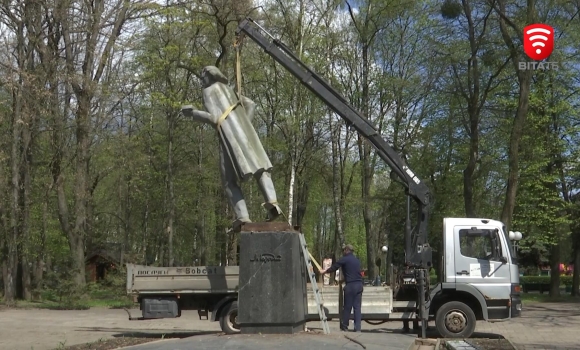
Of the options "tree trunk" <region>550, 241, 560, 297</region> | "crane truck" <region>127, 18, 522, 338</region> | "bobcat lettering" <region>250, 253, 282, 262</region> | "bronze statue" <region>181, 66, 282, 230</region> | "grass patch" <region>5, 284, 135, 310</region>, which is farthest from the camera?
"tree trunk" <region>550, 241, 560, 297</region>

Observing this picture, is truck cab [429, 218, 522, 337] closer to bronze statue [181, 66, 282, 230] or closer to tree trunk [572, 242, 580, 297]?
bronze statue [181, 66, 282, 230]

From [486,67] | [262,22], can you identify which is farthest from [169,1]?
[486,67]

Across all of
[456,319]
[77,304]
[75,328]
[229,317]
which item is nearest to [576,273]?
[456,319]

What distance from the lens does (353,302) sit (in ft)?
46.6

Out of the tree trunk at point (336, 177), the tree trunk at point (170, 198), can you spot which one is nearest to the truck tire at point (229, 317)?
the tree trunk at point (170, 198)

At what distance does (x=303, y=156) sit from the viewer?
38031mm

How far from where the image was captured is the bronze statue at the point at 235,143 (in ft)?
37.1

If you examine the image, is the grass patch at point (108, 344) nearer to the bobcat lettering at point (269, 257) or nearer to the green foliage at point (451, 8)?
the bobcat lettering at point (269, 257)

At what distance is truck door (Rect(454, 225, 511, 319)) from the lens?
15.7 metres

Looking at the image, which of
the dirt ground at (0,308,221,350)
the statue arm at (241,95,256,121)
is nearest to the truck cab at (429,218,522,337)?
the dirt ground at (0,308,221,350)

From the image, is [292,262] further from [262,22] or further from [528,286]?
[528,286]

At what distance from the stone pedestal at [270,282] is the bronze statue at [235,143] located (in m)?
0.86

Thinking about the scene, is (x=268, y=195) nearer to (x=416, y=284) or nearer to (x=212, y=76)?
(x=212, y=76)

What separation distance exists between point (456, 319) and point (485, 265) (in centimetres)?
131
